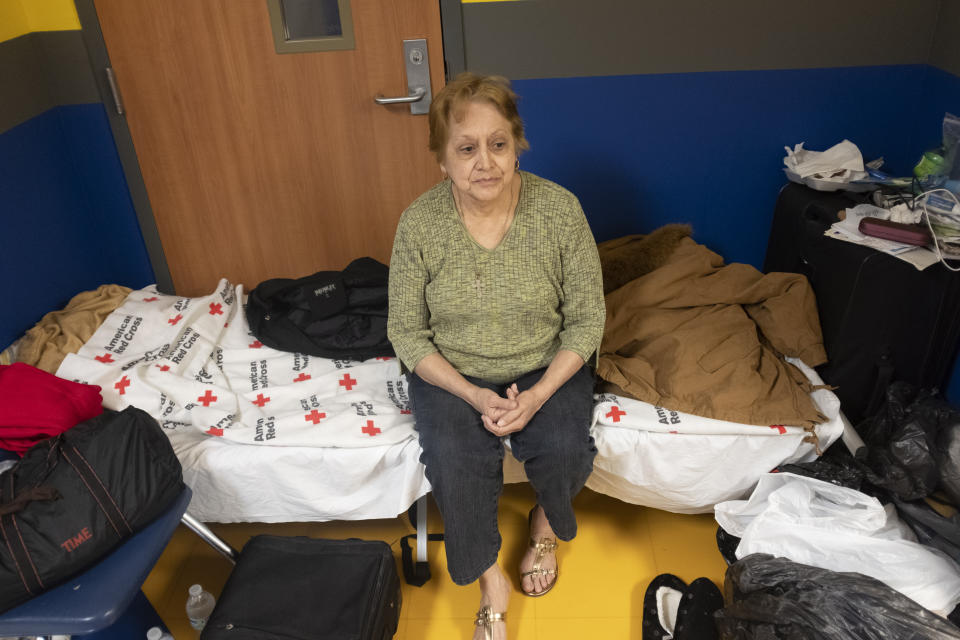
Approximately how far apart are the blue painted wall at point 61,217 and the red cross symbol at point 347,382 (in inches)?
36.9

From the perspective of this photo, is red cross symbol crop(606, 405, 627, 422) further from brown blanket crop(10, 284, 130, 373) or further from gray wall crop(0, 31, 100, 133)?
gray wall crop(0, 31, 100, 133)

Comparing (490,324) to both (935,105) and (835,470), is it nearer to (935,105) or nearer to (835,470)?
(835,470)

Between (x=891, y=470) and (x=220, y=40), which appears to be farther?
(x=220, y=40)

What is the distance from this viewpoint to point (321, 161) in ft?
7.61

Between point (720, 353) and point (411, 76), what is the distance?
47.9 inches

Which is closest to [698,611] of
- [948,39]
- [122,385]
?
[122,385]

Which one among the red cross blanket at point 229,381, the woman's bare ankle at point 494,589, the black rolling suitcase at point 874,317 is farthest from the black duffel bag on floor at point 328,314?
the black rolling suitcase at point 874,317

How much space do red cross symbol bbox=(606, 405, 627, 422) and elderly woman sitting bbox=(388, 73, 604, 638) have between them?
0.24ft

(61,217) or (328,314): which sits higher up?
(61,217)

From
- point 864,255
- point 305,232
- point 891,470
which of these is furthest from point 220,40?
point 891,470

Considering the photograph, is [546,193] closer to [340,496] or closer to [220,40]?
[340,496]

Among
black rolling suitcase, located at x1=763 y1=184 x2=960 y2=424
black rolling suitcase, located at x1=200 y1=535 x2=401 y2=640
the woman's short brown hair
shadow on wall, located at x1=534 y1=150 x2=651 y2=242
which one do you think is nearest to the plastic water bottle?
black rolling suitcase, located at x1=200 y1=535 x2=401 y2=640

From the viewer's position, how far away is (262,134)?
2281 mm

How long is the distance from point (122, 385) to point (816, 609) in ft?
5.73
